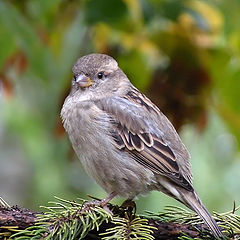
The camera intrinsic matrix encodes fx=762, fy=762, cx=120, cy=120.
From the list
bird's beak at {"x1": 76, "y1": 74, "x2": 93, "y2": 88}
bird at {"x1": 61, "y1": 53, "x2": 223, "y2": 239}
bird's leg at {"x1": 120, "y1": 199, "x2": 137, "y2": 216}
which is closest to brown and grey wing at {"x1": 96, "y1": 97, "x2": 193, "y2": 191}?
bird at {"x1": 61, "y1": 53, "x2": 223, "y2": 239}

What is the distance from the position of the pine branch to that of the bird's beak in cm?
150

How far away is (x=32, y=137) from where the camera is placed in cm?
721

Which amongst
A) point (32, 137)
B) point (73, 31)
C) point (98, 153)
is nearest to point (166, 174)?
point (98, 153)

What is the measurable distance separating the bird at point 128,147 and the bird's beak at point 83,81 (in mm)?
134

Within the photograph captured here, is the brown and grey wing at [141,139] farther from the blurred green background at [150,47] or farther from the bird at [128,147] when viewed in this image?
the blurred green background at [150,47]

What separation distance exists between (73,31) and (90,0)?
102cm

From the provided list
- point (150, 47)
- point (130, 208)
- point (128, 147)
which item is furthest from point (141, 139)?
point (150, 47)

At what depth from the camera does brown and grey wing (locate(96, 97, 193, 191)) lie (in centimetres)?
433

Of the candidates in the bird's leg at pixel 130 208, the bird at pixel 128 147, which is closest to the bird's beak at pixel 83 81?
the bird at pixel 128 147

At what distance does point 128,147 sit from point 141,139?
9 centimetres

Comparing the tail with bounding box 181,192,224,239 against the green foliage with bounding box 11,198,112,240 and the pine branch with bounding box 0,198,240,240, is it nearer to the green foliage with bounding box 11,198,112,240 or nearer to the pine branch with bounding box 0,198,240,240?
the pine branch with bounding box 0,198,240,240

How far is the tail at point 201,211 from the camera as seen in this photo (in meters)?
3.31

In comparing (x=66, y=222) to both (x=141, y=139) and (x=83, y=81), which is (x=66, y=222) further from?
(x=83, y=81)

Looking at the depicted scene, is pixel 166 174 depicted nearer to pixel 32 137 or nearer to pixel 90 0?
pixel 90 0
